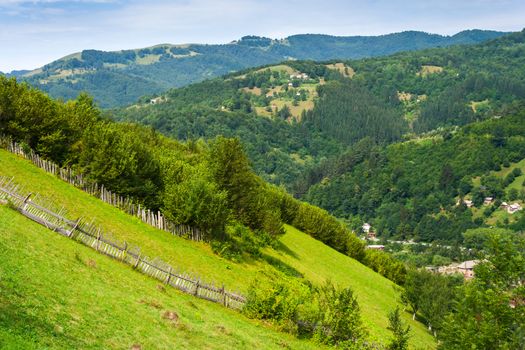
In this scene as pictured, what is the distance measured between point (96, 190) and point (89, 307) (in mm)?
27585

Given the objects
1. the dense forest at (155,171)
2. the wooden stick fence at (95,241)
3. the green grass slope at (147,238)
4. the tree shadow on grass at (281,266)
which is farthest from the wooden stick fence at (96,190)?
the wooden stick fence at (95,241)

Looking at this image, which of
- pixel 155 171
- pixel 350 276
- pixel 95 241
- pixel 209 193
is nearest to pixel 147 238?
pixel 95 241

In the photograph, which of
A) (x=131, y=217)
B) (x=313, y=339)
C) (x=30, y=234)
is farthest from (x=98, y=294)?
(x=131, y=217)

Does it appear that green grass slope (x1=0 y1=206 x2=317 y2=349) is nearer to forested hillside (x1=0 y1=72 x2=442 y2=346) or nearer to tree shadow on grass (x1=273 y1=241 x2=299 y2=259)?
forested hillside (x1=0 y1=72 x2=442 y2=346)

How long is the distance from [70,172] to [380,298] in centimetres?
5040

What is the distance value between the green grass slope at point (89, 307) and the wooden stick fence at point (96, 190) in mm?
14432

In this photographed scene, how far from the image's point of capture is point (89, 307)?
2362 centimetres

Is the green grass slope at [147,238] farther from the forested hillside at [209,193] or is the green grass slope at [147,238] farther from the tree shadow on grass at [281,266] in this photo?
the tree shadow on grass at [281,266]

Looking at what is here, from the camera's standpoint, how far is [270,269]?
52.9 meters

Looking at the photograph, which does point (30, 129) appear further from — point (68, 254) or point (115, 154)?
point (68, 254)

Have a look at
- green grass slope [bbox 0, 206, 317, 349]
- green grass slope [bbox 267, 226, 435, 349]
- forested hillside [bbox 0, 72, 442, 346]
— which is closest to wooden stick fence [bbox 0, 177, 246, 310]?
green grass slope [bbox 0, 206, 317, 349]

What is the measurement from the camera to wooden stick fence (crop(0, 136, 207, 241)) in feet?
157

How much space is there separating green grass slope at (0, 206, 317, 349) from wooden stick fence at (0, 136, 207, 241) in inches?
568

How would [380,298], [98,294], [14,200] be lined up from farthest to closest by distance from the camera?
[380,298]
[14,200]
[98,294]
